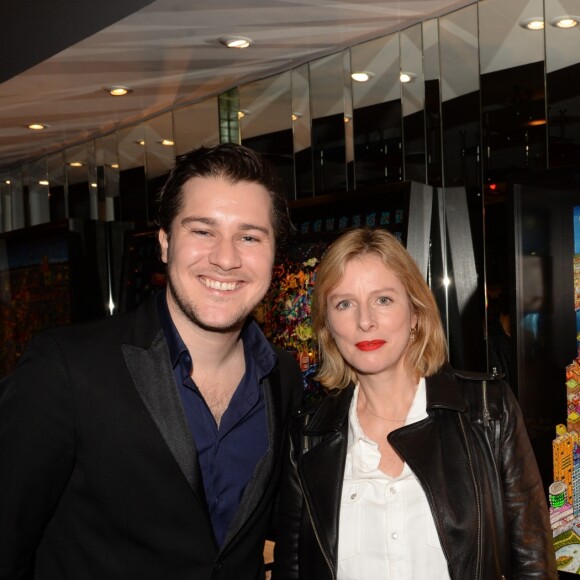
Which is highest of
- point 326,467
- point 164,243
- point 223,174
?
point 223,174

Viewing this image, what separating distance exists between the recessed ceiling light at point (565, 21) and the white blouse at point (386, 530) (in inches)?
87.9

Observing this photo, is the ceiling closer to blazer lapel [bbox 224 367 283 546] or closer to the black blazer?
blazer lapel [bbox 224 367 283 546]

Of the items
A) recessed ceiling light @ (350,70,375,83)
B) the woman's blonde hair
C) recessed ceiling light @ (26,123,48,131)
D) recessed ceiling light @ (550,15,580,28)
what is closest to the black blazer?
the woman's blonde hair

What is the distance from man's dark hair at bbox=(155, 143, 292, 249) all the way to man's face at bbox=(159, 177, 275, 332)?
0.08 feet

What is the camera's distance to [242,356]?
2.00 m

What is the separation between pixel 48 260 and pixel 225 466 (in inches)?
159

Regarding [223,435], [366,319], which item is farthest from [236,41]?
[223,435]

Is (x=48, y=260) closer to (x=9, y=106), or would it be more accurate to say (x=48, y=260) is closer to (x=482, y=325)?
(x=9, y=106)

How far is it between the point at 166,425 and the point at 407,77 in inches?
106

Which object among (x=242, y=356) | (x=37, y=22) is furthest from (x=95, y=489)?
(x=37, y=22)

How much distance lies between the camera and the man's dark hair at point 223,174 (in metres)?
1.88

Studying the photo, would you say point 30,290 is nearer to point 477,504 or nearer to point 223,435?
point 223,435

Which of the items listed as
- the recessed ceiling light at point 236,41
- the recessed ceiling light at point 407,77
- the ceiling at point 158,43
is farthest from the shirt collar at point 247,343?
the recessed ceiling light at point 407,77

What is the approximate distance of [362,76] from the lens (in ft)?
13.0
